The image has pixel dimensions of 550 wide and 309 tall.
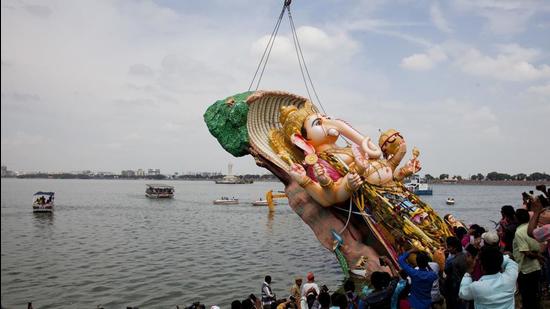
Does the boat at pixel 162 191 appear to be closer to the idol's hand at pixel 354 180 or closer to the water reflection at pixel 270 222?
the water reflection at pixel 270 222

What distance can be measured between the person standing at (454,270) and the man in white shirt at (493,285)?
4.95 feet

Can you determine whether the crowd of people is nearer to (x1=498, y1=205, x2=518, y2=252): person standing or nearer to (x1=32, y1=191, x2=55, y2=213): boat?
(x1=498, y1=205, x2=518, y2=252): person standing

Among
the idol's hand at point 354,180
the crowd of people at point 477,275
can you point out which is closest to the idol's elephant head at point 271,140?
the idol's hand at point 354,180

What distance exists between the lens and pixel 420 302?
6090 mm

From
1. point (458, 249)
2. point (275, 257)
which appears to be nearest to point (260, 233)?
point (275, 257)

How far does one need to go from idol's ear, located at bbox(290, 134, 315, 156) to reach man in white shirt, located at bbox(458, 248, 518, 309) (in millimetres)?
8220

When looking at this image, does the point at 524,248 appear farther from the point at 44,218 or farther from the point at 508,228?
the point at 44,218

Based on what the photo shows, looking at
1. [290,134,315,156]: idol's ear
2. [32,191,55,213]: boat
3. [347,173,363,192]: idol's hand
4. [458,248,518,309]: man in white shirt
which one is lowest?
[32,191,55,213]: boat

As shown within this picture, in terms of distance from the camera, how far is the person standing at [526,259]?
6.03 m

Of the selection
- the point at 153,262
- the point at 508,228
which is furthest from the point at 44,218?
the point at 508,228

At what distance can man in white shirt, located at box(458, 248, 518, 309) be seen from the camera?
4.29m

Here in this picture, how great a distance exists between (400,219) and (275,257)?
10.6m

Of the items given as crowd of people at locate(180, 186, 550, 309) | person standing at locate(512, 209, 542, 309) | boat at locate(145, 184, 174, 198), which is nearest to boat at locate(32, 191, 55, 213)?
boat at locate(145, 184, 174, 198)

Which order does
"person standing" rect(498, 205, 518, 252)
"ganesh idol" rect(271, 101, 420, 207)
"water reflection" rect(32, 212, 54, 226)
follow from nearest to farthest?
"person standing" rect(498, 205, 518, 252) < "ganesh idol" rect(271, 101, 420, 207) < "water reflection" rect(32, 212, 54, 226)
